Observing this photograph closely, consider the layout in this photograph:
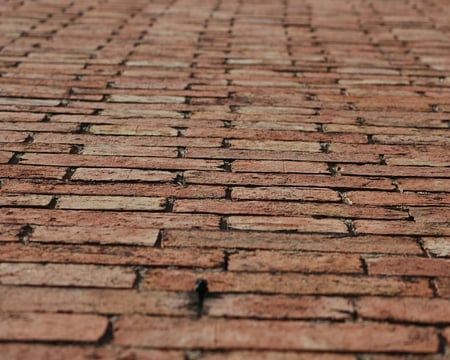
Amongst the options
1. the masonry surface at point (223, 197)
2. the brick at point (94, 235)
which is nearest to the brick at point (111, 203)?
the masonry surface at point (223, 197)

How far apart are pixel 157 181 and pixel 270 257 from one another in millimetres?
625

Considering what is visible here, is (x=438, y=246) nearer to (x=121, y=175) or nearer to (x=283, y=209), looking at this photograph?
(x=283, y=209)

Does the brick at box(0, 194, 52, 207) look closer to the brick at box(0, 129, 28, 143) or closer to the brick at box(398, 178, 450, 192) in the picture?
the brick at box(0, 129, 28, 143)

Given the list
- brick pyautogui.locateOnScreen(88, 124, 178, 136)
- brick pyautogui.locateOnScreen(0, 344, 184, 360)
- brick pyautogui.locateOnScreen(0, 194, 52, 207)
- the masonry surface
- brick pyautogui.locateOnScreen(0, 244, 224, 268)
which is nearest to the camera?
brick pyautogui.locateOnScreen(0, 344, 184, 360)

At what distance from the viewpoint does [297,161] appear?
8.24 feet

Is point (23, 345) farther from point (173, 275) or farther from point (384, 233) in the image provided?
point (384, 233)

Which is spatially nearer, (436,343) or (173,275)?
(436,343)

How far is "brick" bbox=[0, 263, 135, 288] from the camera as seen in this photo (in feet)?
5.84

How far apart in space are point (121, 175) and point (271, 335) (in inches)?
39.6

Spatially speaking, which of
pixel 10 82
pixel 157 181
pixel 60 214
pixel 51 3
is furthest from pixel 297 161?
pixel 51 3

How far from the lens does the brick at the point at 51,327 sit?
158 centimetres

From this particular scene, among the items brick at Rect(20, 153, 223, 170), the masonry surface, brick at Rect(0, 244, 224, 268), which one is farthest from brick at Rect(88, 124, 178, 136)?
brick at Rect(0, 244, 224, 268)

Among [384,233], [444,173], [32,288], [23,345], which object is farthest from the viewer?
[444,173]

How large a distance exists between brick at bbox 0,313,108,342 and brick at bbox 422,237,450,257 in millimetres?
1054
